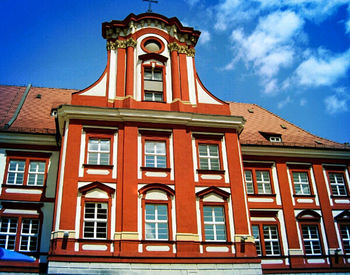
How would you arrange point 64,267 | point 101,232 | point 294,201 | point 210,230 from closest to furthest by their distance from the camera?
1. point 64,267
2. point 101,232
3. point 210,230
4. point 294,201

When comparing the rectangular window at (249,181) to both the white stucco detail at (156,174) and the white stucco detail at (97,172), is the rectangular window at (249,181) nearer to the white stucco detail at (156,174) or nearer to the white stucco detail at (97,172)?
the white stucco detail at (156,174)

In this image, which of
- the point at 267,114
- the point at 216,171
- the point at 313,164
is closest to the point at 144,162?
the point at 216,171

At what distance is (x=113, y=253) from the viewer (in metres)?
16.3

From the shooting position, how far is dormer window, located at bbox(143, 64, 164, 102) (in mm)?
20891

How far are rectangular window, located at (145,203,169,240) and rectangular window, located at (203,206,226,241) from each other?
6.29 feet

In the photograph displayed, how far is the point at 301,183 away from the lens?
920 inches

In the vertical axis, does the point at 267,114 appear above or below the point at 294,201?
above

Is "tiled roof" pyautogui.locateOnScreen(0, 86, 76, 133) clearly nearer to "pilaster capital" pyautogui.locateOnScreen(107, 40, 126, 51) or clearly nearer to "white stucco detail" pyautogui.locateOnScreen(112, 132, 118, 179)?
"white stucco detail" pyautogui.locateOnScreen(112, 132, 118, 179)

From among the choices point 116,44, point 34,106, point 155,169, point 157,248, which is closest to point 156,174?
point 155,169

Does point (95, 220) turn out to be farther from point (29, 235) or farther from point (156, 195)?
point (29, 235)

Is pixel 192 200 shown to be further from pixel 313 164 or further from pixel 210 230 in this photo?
pixel 313 164

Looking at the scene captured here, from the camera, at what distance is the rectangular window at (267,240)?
68.5 feet

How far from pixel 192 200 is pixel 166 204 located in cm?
123

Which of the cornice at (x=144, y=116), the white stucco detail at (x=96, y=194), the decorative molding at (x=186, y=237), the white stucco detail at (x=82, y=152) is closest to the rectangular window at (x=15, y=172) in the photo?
the cornice at (x=144, y=116)
